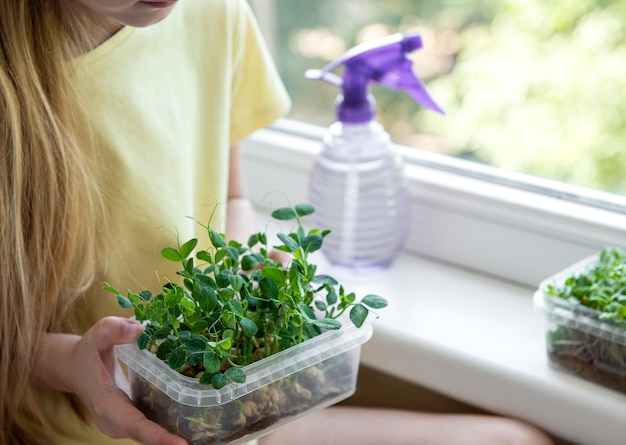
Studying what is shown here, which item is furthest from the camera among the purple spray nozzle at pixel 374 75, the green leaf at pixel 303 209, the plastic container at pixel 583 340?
the purple spray nozzle at pixel 374 75

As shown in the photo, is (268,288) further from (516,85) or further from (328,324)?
(516,85)

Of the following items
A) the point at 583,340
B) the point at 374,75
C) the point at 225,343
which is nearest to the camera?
the point at 225,343

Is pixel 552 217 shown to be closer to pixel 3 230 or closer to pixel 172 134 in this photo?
pixel 172 134

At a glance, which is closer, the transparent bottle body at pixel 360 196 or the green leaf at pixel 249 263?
the green leaf at pixel 249 263

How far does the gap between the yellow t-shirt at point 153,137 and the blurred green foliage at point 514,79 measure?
273 millimetres

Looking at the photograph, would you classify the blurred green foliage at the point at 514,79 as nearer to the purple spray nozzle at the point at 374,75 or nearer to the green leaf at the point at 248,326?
the purple spray nozzle at the point at 374,75

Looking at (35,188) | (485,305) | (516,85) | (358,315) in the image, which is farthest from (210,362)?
(516,85)

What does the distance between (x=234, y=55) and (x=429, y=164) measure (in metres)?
0.33

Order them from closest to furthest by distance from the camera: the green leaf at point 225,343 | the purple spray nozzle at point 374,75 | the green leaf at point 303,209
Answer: the green leaf at point 225,343 → the green leaf at point 303,209 → the purple spray nozzle at point 374,75

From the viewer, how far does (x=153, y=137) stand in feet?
3.05

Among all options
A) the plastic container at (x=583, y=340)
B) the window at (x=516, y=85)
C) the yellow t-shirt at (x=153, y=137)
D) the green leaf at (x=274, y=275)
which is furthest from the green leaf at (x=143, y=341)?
the window at (x=516, y=85)

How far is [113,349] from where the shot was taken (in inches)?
29.7

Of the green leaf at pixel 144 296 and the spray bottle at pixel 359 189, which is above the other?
the green leaf at pixel 144 296

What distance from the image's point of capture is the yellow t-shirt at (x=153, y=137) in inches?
35.2
